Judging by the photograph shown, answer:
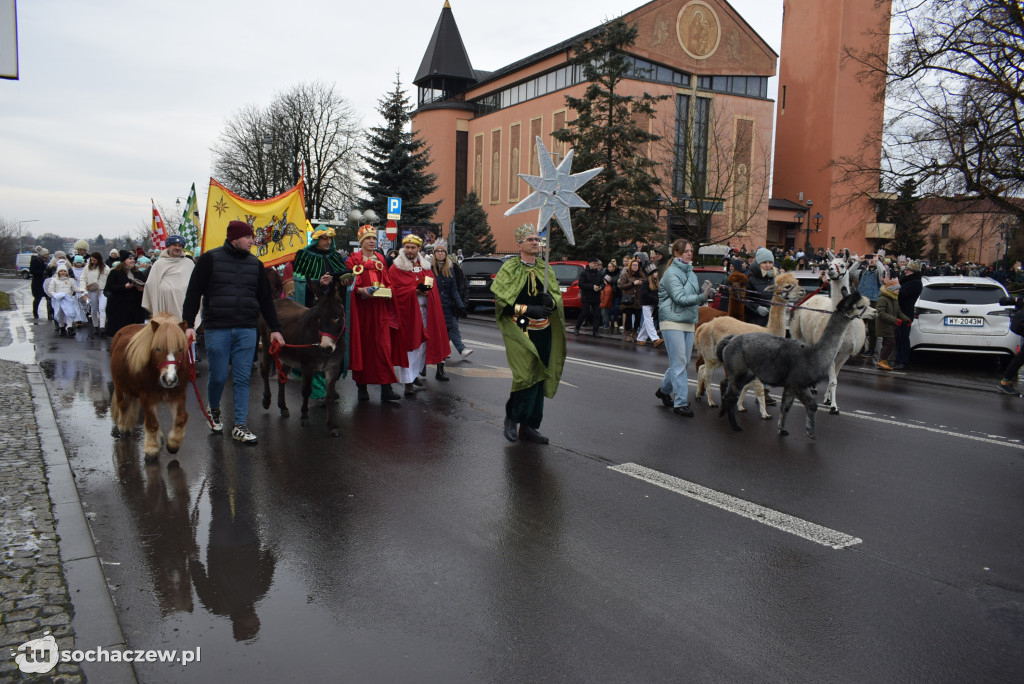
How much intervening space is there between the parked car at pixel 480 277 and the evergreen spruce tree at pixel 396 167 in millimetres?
19984

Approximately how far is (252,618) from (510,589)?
1350 millimetres

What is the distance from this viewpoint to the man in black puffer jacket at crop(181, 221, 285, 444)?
7180mm

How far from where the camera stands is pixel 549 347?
7.63 m

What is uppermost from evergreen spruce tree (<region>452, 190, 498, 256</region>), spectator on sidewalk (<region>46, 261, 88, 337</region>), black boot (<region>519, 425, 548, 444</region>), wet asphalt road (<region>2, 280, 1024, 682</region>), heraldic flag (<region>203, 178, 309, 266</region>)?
evergreen spruce tree (<region>452, 190, 498, 256</region>)

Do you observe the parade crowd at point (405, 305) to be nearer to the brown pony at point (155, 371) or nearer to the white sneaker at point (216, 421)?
the white sneaker at point (216, 421)

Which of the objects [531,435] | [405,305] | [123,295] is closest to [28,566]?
[531,435]

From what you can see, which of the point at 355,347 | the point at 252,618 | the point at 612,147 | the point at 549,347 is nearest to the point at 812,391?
the point at 549,347

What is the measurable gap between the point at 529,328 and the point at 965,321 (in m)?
10.9

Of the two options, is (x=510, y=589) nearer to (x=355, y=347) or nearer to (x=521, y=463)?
(x=521, y=463)

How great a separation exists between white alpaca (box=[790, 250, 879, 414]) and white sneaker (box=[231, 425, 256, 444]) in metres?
6.81

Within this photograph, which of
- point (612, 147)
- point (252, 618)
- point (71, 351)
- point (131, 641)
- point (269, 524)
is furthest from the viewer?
point (612, 147)

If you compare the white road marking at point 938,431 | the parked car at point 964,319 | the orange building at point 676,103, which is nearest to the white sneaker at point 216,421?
the white road marking at point 938,431

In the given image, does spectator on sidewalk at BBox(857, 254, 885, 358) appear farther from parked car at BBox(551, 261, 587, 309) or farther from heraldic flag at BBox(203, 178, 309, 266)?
heraldic flag at BBox(203, 178, 309, 266)

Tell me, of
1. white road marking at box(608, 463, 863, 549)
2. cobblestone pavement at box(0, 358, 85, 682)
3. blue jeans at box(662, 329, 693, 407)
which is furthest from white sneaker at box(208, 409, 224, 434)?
blue jeans at box(662, 329, 693, 407)
